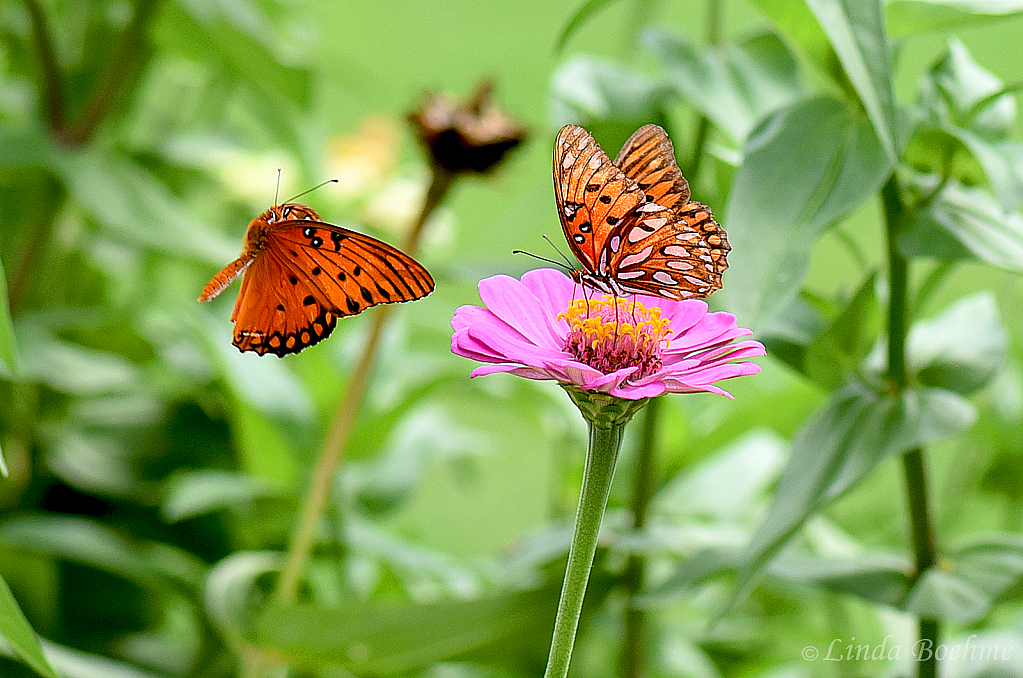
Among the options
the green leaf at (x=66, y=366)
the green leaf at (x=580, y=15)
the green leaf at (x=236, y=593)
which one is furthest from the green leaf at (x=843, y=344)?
the green leaf at (x=66, y=366)

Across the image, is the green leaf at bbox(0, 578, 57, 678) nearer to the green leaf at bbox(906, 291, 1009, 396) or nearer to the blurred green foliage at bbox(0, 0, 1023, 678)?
the blurred green foliage at bbox(0, 0, 1023, 678)

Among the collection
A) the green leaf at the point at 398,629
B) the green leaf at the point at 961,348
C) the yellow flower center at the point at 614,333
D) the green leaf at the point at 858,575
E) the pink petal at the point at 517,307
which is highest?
the pink petal at the point at 517,307

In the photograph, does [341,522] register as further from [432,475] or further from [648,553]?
[432,475]

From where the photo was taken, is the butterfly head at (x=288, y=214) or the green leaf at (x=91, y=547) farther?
the green leaf at (x=91, y=547)

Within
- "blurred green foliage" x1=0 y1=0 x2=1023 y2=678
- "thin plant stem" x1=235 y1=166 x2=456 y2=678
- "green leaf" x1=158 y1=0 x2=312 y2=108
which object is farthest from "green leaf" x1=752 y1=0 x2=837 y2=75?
"green leaf" x1=158 y1=0 x2=312 y2=108

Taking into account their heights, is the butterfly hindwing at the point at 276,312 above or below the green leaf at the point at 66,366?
above

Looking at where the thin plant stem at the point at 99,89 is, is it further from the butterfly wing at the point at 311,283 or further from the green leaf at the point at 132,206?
the butterfly wing at the point at 311,283

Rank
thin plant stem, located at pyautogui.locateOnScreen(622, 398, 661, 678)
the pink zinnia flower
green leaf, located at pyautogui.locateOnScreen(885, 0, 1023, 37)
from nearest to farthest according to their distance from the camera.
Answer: the pink zinnia flower
green leaf, located at pyautogui.locateOnScreen(885, 0, 1023, 37)
thin plant stem, located at pyautogui.locateOnScreen(622, 398, 661, 678)
